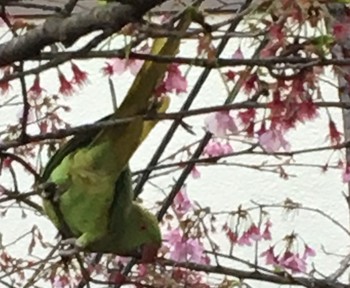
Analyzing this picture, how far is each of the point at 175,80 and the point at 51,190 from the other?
16 cm

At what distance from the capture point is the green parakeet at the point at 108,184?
809 millimetres

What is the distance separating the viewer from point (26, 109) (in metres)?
0.79

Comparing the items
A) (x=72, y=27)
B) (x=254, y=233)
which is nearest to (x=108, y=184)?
(x=72, y=27)

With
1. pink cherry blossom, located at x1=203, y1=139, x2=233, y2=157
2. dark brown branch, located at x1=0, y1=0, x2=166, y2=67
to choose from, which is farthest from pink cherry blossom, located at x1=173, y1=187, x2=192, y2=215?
dark brown branch, located at x1=0, y1=0, x2=166, y2=67

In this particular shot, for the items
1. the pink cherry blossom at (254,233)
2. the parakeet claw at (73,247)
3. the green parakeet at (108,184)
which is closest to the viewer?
the green parakeet at (108,184)

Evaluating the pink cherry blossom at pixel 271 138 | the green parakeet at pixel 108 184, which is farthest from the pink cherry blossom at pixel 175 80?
the pink cherry blossom at pixel 271 138

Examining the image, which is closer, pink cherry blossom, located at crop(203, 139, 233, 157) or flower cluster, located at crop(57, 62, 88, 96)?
flower cluster, located at crop(57, 62, 88, 96)

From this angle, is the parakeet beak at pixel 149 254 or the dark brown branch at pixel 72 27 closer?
the dark brown branch at pixel 72 27

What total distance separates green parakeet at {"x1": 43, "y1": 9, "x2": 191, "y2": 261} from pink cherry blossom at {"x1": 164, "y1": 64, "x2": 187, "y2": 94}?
45mm

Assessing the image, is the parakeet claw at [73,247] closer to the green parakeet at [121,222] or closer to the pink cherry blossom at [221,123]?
the green parakeet at [121,222]

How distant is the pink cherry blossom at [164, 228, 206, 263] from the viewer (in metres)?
1.36

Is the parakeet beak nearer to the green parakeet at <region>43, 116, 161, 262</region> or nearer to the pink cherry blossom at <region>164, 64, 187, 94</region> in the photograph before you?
the green parakeet at <region>43, 116, 161, 262</region>

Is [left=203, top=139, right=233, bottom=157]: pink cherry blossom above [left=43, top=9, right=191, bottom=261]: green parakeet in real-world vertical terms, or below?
above

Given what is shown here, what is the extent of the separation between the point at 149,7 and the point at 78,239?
409 mm
